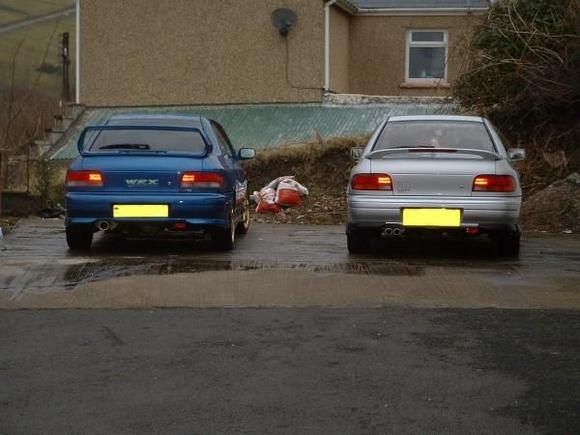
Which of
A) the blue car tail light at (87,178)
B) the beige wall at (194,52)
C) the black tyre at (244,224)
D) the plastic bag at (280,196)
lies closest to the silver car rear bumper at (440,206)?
the blue car tail light at (87,178)

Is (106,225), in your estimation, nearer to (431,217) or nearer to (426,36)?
(431,217)

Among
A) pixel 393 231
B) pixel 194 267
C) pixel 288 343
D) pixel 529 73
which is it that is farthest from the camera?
pixel 529 73

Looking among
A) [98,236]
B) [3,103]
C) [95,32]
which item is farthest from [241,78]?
[98,236]

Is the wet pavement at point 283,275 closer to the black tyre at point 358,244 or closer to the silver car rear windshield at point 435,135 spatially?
the black tyre at point 358,244

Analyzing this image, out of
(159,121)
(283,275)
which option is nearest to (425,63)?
(159,121)

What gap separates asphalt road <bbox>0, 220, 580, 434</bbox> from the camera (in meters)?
4.58

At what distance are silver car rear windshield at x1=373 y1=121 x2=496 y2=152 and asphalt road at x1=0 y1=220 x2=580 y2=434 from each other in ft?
3.71

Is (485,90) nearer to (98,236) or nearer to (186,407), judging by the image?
(98,236)

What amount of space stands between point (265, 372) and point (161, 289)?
2.54 meters

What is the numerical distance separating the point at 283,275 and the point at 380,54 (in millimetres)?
14597

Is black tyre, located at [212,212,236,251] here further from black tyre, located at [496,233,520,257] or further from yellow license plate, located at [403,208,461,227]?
black tyre, located at [496,233,520,257]

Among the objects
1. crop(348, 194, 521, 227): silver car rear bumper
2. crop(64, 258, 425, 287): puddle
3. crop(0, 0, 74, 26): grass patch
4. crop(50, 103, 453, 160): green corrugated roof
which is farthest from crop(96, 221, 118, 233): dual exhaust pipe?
crop(0, 0, 74, 26): grass patch

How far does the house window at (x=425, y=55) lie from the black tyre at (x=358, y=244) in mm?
12758

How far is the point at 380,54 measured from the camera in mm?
22000
